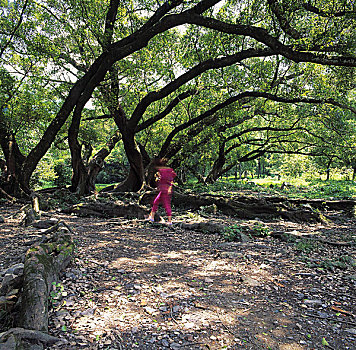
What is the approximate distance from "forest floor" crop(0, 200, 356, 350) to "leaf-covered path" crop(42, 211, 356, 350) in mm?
11

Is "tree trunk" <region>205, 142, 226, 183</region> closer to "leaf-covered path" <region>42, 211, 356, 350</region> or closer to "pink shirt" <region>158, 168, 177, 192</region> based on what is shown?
"pink shirt" <region>158, 168, 177, 192</region>

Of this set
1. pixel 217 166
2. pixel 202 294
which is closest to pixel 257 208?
pixel 202 294

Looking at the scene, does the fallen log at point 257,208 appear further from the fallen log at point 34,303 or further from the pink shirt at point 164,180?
the fallen log at point 34,303

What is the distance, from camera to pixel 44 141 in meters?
10.1

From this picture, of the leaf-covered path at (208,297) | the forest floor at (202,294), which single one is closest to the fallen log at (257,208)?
the forest floor at (202,294)

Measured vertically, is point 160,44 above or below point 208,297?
above

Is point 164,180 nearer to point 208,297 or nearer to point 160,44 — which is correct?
point 208,297

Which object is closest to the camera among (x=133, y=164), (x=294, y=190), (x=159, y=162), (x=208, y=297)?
(x=208, y=297)

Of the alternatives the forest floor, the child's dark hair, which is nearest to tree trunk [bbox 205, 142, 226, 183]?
the child's dark hair

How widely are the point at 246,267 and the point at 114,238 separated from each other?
321 cm

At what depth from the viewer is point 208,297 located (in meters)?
3.19

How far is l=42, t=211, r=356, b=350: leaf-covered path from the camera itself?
238cm

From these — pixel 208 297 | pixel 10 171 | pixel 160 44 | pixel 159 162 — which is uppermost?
pixel 160 44

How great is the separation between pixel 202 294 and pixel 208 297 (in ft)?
0.34
